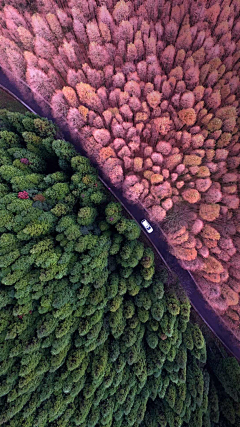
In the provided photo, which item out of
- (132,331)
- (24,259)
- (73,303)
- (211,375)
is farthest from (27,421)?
(211,375)

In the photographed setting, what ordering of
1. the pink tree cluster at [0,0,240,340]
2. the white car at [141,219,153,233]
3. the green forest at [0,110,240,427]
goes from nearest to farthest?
the green forest at [0,110,240,427] → the pink tree cluster at [0,0,240,340] → the white car at [141,219,153,233]

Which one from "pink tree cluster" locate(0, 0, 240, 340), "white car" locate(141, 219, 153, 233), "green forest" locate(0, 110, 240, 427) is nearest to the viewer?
"green forest" locate(0, 110, 240, 427)

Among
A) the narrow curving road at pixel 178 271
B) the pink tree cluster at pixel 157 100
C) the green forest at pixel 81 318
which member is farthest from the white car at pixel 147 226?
the green forest at pixel 81 318

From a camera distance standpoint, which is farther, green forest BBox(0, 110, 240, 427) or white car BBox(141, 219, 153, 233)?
white car BBox(141, 219, 153, 233)

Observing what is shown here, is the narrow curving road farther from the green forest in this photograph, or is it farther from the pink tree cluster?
the green forest

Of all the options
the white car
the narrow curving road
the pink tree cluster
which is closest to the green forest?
the narrow curving road

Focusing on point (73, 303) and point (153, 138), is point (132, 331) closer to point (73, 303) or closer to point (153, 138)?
point (73, 303)

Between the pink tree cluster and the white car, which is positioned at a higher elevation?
the pink tree cluster
